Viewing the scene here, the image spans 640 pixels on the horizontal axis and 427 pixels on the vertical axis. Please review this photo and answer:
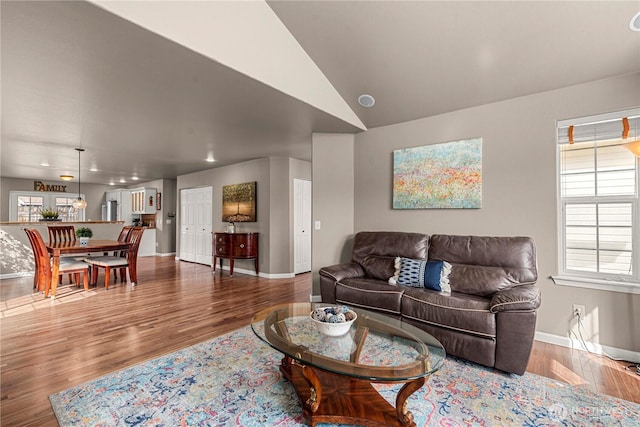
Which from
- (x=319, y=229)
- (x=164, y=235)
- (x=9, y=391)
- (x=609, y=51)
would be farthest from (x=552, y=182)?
(x=164, y=235)

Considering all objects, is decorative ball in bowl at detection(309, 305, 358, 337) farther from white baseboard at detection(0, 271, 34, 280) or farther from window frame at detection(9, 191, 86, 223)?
window frame at detection(9, 191, 86, 223)

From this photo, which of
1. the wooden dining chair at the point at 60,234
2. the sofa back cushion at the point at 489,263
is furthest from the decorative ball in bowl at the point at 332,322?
the wooden dining chair at the point at 60,234

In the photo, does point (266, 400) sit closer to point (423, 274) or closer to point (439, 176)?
point (423, 274)

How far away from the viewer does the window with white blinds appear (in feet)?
8.71

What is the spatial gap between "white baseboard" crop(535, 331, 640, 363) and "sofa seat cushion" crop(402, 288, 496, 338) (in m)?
0.90

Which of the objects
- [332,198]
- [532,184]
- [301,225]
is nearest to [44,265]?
[301,225]

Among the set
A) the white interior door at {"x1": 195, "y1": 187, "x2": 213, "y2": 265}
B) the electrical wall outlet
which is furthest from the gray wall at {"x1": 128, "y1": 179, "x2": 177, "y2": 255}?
the electrical wall outlet

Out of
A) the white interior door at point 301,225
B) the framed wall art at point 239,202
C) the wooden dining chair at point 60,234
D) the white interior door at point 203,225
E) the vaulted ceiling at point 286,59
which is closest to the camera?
the vaulted ceiling at point 286,59

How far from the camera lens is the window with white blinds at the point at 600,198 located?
8.71 ft

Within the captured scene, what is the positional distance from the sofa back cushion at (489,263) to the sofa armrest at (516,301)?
1.33ft

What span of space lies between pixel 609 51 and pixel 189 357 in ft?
14.0

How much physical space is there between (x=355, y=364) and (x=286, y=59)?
2681mm

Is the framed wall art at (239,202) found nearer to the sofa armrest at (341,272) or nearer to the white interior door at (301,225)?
the white interior door at (301,225)

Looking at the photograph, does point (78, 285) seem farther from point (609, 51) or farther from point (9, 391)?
point (609, 51)
